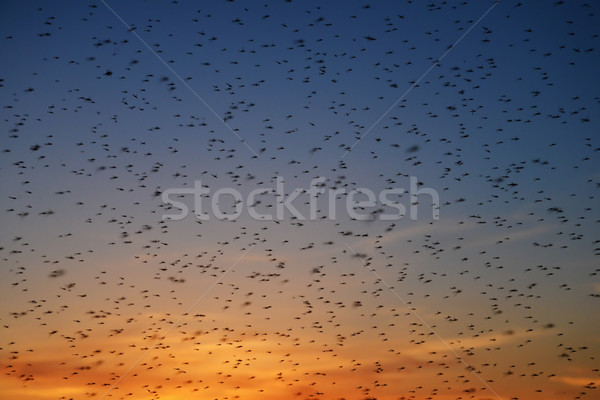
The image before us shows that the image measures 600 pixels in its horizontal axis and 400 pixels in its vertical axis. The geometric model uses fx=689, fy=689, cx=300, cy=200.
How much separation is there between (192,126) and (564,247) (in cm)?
1125

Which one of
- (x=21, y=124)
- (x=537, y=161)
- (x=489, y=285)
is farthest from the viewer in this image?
(x=489, y=285)

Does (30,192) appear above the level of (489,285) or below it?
above

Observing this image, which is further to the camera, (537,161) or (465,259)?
(465,259)

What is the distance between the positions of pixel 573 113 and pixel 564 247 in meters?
4.19

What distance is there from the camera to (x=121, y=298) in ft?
63.4

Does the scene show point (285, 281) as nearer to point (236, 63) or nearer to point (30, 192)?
point (236, 63)

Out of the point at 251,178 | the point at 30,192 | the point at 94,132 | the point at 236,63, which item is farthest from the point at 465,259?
the point at 30,192

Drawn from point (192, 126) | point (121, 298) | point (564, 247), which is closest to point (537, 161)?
point (564, 247)

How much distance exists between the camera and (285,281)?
20.0 m

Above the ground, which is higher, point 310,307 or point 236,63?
point 236,63

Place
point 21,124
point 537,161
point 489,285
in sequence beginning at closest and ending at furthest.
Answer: point 21,124 → point 537,161 → point 489,285

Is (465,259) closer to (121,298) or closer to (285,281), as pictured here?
(285,281)

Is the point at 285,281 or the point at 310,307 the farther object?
the point at 310,307

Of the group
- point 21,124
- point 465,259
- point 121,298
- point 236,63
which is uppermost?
point 236,63
